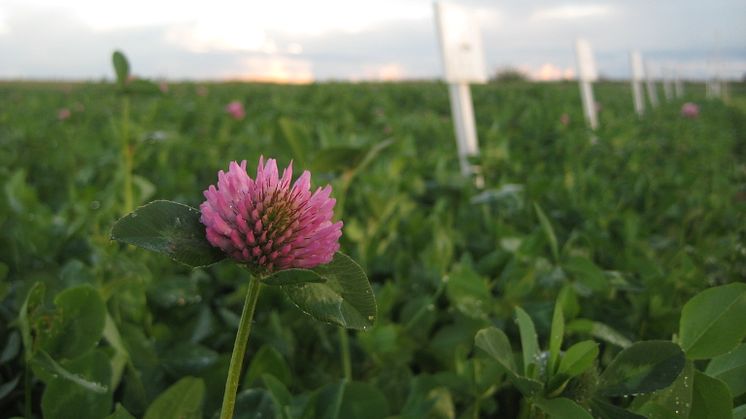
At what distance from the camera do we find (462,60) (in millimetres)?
2721

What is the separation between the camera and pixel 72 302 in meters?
0.84

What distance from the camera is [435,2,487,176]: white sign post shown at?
2621 mm

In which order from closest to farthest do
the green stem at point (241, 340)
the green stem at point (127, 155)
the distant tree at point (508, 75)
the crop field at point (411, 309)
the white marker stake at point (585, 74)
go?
the green stem at point (241, 340), the crop field at point (411, 309), the green stem at point (127, 155), the white marker stake at point (585, 74), the distant tree at point (508, 75)

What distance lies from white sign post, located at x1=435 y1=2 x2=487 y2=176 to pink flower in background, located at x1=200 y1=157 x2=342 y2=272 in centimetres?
203

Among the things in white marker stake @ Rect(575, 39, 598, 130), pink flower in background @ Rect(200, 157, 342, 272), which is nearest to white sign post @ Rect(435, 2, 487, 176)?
pink flower in background @ Rect(200, 157, 342, 272)

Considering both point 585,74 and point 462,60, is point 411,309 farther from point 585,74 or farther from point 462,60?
point 585,74

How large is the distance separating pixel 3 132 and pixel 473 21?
8.87ft

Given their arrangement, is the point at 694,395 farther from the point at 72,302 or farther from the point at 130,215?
the point at 72,302

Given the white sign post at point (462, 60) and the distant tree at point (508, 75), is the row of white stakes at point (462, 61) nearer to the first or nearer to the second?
the white sign post at point (462, 60)

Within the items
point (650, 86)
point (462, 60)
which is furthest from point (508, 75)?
point (462, 60)

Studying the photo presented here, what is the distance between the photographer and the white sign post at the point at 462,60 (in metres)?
2.62

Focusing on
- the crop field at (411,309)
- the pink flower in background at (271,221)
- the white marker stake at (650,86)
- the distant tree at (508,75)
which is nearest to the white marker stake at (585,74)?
the crop field at (411,309)

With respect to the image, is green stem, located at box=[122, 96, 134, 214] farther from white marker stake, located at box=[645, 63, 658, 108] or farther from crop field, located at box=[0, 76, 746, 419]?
white marker stake, located at box=[645, 63, 658, 108]

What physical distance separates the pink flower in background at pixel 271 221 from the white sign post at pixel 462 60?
2.03 m
